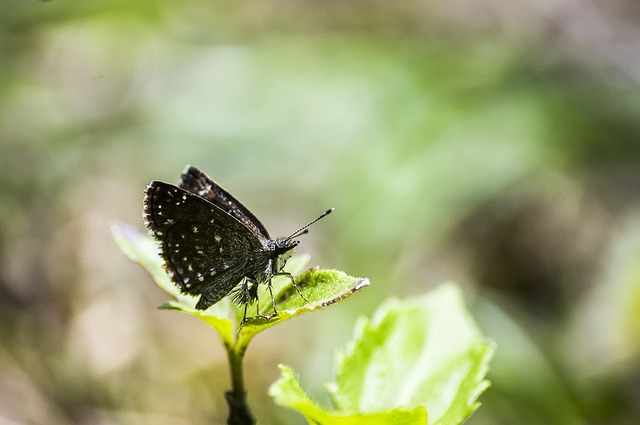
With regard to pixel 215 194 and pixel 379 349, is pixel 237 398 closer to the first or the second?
pixel 379 349

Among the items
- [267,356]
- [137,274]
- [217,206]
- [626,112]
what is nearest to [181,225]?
[217,206]

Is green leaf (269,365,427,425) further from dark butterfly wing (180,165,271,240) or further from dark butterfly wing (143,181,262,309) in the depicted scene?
dark butterfly wing (180,165,271,240)

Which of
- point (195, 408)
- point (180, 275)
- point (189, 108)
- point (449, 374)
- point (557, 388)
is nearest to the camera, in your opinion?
point (449, 374)

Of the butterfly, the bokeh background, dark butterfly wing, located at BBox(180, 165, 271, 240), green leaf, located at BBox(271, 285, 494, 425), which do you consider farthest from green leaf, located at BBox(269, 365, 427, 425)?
the bokeh background

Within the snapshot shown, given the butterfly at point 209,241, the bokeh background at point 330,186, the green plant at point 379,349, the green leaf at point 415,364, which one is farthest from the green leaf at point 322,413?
the bokeh background at point 330,186

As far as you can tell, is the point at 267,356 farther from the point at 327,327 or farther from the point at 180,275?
the point at 180,275

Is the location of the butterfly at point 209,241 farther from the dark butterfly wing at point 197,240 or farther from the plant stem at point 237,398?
the plant stem at point 237,398
